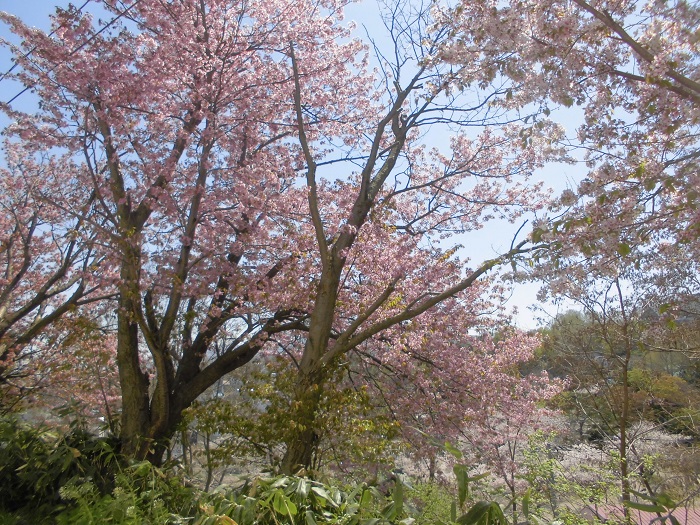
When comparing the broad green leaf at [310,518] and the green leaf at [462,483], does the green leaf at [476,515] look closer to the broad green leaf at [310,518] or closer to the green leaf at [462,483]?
the green leaf at [462,483]

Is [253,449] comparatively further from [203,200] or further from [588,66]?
[588,66]

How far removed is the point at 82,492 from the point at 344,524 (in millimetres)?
2099

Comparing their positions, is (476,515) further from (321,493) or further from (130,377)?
(130,377)

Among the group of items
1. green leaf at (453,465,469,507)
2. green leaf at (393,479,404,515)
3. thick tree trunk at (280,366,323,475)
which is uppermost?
thick tree trunk at (280,366,323,475)

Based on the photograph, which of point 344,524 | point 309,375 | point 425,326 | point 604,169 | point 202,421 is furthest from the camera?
point 425,326

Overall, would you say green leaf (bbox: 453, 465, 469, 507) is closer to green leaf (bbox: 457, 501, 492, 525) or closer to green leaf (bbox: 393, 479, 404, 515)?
green leaf (bbox: 457, 501, 492, 525)

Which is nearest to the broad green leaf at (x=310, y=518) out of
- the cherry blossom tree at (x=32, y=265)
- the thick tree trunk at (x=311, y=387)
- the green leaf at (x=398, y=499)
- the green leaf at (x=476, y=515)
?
the green leaf at (x=398, y=499)

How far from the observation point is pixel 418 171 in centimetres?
905

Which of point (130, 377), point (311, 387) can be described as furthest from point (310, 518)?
point (130, 377)

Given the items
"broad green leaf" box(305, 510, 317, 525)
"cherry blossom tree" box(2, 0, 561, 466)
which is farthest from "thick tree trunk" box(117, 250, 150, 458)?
"broad green leaf" box(305, 510, 317, 525)

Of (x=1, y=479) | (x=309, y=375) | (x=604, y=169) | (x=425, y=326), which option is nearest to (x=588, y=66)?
(x=604, y=169)

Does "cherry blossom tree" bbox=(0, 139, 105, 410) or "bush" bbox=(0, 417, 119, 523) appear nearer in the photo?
"bush" bbox=(0, 417, 119, 523)

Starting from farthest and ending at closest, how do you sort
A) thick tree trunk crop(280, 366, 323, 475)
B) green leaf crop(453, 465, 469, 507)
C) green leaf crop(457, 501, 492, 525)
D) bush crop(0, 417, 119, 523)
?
thick tree trunk crop(280, 366, 323, 475) → bush crop(0, 417, 119, 523) → green leaf crop(453, 465, 469, 507) → green leaf crop(457, 501, 492, 525)

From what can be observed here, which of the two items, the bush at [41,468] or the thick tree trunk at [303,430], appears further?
the thick tree trunk at [303,430]
